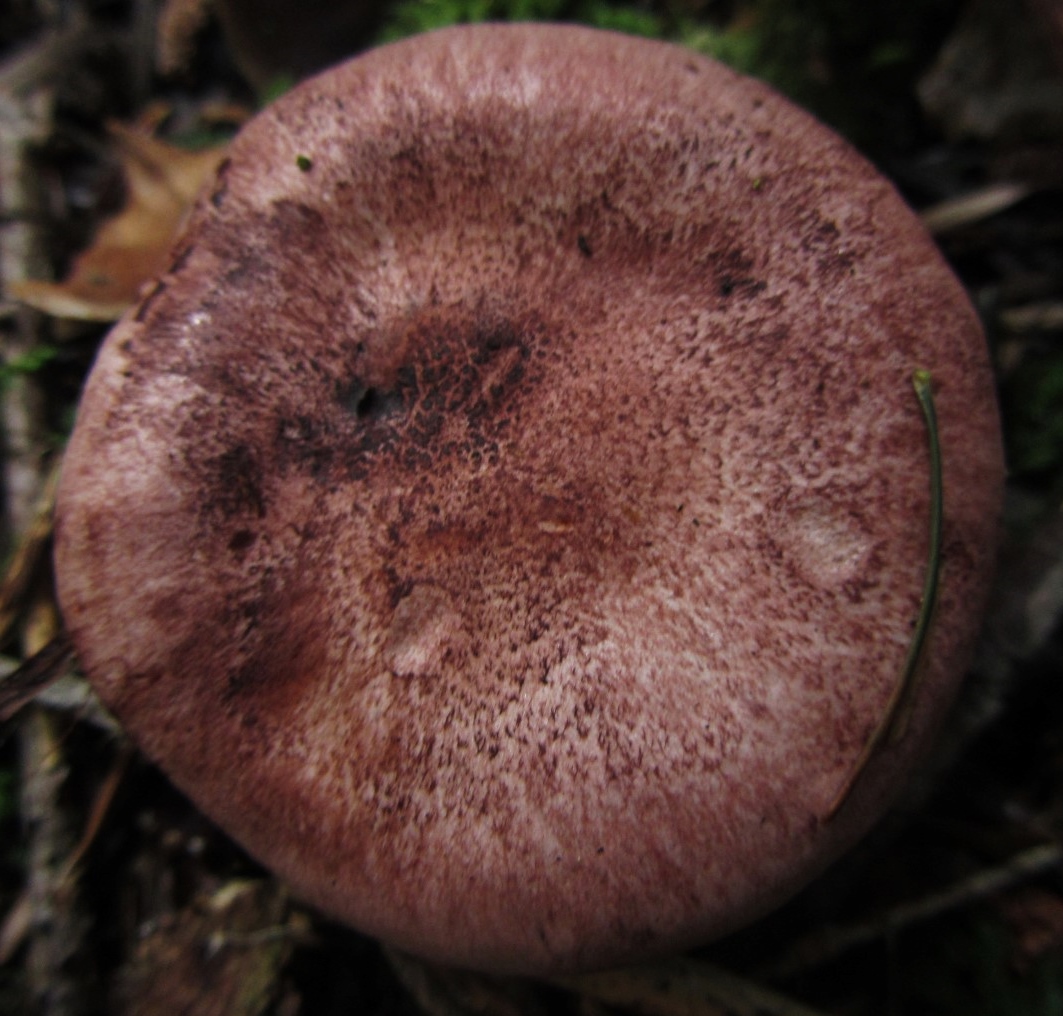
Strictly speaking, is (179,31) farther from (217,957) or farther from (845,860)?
(845,860)

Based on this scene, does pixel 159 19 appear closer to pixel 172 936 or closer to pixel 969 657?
pixel 172 936

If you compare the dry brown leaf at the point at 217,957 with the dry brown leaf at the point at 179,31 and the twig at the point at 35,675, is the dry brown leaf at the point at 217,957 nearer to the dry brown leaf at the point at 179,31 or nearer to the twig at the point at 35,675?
the twig at the point at 35,675

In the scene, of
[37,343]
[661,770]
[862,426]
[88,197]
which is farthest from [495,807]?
[88,197]

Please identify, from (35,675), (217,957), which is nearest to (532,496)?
(35,675)

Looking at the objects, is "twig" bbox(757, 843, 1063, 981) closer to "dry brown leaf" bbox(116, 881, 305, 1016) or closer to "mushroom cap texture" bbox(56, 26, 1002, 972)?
"mushroom cap texture" bbox(56, 26, 1002, 972)

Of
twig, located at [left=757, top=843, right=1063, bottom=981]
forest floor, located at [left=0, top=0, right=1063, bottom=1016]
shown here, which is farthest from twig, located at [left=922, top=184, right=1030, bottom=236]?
twig, located at [left=757, top=843, right=1063, bottom=981]

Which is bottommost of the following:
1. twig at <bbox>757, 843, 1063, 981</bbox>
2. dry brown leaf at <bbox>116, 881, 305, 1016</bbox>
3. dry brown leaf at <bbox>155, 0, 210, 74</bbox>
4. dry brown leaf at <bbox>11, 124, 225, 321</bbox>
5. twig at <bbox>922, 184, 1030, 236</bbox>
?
dry brown leaf at <bbox>116, 881, 305, 1016</bbox>

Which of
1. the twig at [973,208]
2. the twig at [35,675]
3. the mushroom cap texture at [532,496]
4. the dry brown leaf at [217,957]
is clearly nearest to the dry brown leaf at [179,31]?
the mushroom cap texture at [532,496]
